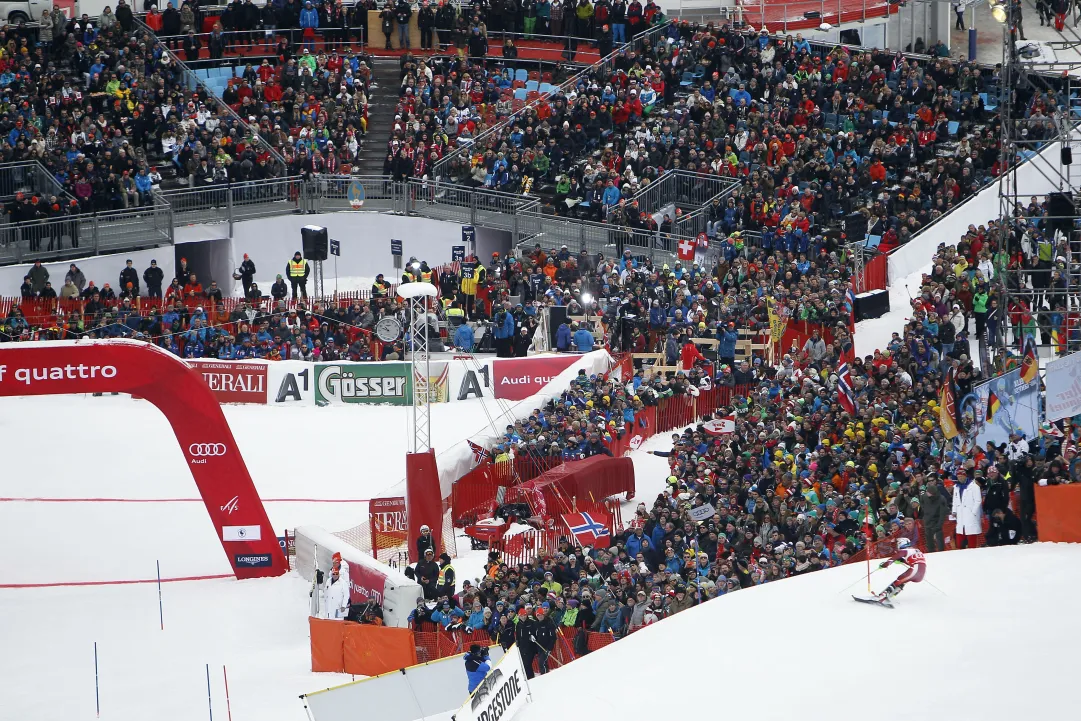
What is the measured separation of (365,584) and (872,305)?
1451 cm

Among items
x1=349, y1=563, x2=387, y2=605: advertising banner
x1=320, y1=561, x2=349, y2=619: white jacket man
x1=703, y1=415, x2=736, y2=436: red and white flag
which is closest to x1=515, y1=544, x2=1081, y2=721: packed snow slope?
x1=349, y1=563, x2=387, y2=605: advertising banner

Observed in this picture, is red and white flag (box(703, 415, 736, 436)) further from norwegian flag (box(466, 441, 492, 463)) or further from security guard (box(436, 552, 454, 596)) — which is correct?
security guard (box(436, 552, 454, 596))

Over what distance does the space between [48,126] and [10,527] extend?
15.7m

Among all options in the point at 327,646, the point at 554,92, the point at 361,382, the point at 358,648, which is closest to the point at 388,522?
the point at 327,646

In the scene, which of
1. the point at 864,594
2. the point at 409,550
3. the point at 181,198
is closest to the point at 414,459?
the point at 409,550

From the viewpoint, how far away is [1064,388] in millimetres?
22766

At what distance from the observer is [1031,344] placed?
25109mm

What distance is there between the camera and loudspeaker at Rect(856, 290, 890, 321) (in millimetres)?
35906

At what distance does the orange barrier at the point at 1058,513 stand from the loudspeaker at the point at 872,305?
520 inches

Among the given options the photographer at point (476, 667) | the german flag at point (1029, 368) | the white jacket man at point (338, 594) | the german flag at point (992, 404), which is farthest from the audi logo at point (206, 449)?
the german flag at point (1029, 368)

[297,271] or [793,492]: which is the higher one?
[297,271]

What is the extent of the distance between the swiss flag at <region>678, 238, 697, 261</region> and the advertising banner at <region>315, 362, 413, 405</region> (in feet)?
21.8

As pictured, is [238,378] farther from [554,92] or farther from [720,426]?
[554,92]

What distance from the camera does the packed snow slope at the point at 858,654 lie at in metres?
18.8
